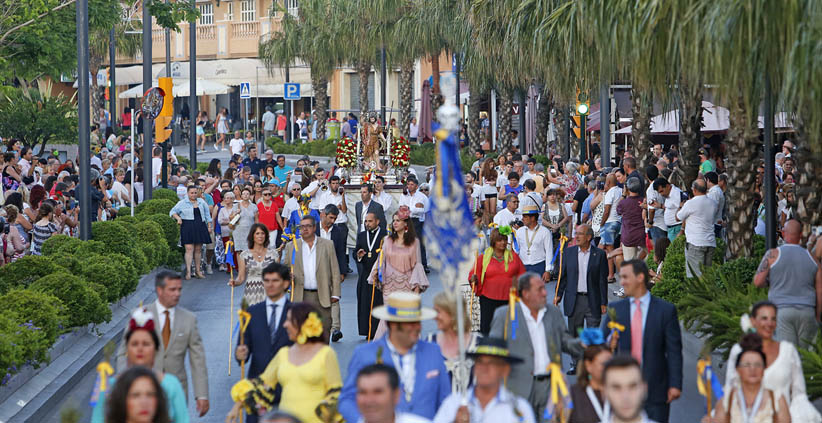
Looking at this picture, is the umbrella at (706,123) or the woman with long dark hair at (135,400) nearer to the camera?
the woman with long dark hair at (135,400)

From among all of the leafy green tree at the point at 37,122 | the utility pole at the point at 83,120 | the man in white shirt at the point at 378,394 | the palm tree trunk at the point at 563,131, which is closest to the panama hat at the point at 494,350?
the man in white shirt at the point at 378,394

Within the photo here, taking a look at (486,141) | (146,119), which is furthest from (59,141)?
(486,141)

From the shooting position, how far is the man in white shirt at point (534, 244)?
14633mm

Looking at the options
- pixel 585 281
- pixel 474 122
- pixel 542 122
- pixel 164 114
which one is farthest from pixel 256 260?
pixel 474 122

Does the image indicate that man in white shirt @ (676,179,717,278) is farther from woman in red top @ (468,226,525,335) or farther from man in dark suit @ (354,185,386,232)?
man in dark suit @ (354,185,386,232)

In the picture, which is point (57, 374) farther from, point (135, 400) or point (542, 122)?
point (542, 122)

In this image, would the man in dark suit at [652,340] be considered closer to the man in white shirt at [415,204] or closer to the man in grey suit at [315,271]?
the man in grey suit at [315,271]

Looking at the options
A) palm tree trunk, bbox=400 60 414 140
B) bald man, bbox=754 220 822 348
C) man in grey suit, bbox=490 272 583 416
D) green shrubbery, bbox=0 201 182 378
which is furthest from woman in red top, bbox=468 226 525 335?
palm tree trunk, bbox=400 60 414 140

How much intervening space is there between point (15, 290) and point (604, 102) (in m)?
13.7

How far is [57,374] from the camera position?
12898 millimetres

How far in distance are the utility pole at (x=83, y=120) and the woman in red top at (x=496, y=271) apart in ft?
25.2

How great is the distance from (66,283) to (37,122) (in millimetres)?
20956

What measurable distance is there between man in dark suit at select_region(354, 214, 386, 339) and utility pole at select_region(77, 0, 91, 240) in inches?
191

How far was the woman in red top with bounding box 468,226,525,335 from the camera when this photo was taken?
12758 millimetres
